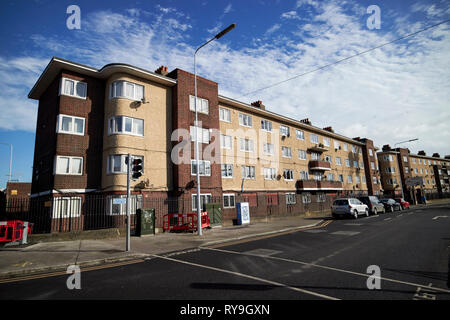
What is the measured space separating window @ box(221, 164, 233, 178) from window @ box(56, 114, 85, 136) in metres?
12.0

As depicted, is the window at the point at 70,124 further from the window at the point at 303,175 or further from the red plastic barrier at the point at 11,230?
the window at the point at 303,175

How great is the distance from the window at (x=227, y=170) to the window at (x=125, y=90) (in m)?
9.60

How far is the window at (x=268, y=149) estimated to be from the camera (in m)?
28.8

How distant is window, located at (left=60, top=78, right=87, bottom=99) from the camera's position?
17469 millimetres

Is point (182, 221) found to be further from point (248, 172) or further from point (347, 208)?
point (347, 208)

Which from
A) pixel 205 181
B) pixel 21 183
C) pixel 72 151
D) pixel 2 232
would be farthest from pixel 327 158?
pixel 21 183

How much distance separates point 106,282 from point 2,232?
8.82 m

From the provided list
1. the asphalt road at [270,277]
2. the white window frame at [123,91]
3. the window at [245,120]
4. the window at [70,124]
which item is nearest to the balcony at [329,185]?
the window at [245,120]

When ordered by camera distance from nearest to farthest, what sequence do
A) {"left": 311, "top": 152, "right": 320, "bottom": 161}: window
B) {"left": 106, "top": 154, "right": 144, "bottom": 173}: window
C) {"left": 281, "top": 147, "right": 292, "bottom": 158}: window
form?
{"left": 106, "top": 154, "right": 144, "bottom": 173}: window → {"left": 281, "top": 147, "right": 292, "bottom": 158}: window → {"left": 311, "top": 152, "right": 320, "bottom": 161}: window

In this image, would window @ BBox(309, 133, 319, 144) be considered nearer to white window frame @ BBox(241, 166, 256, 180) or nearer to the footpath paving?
white window frame @ BBox(241, 166, 256, 180)

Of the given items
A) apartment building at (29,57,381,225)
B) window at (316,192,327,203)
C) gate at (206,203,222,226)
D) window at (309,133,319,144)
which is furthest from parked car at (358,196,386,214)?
gate at (206,203,222,226)

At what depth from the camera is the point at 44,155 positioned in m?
19.0
